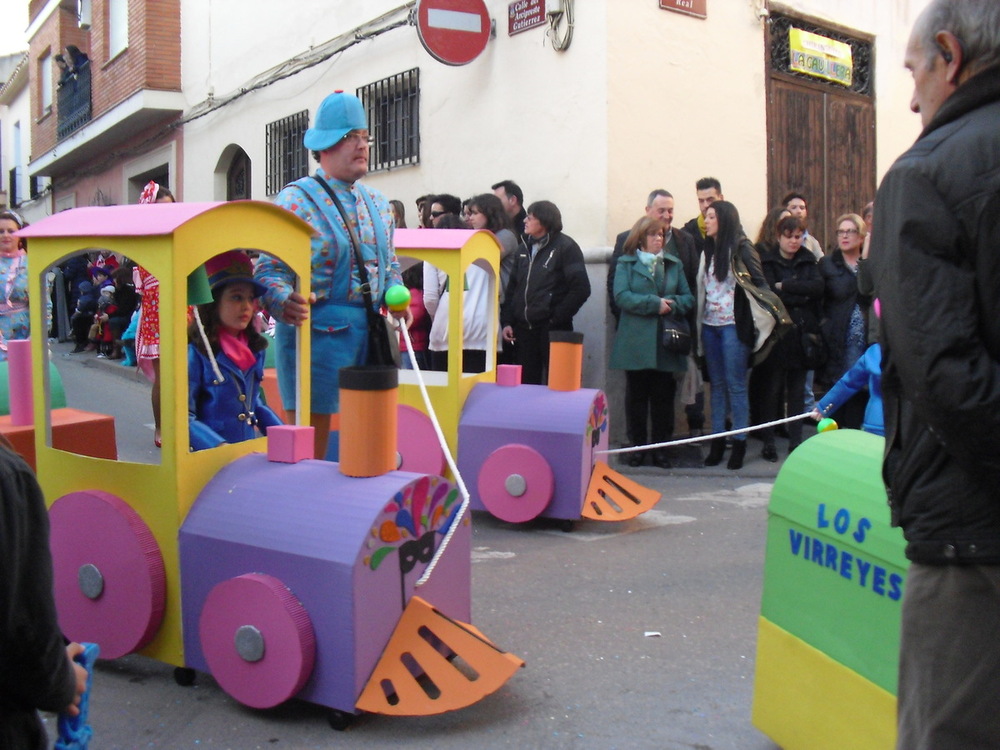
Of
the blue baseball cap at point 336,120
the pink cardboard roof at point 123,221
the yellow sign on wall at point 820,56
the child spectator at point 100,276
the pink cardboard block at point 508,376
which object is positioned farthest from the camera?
the child spectator at point 100,276

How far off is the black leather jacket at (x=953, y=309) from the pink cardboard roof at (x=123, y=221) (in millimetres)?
2246

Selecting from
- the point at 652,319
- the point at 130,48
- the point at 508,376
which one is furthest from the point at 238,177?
the point at 508,376

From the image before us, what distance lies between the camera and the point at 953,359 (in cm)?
165

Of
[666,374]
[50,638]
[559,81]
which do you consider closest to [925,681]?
[50,638]

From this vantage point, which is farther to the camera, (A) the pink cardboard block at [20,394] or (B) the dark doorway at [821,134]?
(B) the dark doorway at [821,134]

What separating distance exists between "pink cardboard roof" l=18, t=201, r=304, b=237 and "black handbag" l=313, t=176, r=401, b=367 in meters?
0.66

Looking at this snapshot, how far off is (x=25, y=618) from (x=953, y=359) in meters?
1.50

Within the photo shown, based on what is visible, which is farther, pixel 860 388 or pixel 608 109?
pixel 608 109

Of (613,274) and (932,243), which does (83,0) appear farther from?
(932,243)

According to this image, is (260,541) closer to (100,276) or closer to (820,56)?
(820,56)

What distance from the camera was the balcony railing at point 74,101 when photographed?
60.9ft

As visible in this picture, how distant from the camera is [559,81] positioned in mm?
8172

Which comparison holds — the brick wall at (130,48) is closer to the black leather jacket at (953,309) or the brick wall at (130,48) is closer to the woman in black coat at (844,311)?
the woman in black coat at (844,311)

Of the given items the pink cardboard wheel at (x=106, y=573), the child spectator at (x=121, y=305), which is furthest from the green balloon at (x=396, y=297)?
the child spectator at (x=121, y=305)
